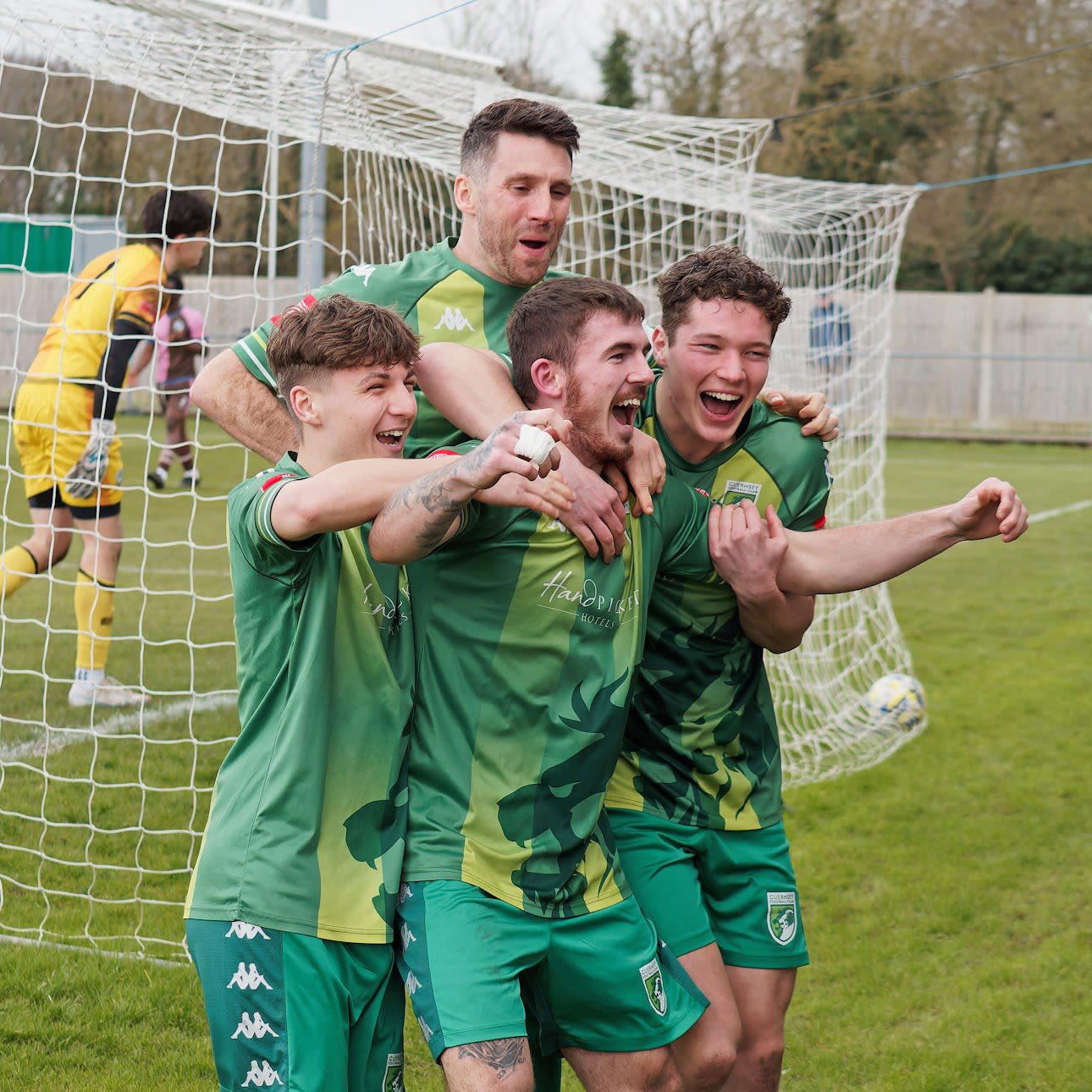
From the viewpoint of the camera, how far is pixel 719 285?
2779 millimetres

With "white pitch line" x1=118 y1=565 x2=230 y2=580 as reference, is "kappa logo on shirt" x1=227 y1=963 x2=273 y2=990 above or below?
below

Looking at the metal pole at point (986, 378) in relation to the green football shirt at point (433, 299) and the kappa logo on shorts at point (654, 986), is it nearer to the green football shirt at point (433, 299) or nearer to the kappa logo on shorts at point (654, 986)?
the green football shirt at point (433, 299)

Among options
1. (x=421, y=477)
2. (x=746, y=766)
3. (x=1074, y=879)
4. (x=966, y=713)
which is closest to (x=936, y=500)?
(x=966, y=713)

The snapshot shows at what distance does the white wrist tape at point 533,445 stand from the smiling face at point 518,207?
1.18 metres


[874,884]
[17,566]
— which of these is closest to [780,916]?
[874,884]

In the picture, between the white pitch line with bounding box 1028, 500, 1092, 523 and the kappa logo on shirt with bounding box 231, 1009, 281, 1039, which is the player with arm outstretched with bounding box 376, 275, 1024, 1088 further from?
the white pitch line with bounding box 1028, 500, 1092, 523

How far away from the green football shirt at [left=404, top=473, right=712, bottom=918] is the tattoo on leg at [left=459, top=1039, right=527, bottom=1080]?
0.80ft

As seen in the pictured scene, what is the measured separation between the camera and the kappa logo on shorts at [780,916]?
117 inches

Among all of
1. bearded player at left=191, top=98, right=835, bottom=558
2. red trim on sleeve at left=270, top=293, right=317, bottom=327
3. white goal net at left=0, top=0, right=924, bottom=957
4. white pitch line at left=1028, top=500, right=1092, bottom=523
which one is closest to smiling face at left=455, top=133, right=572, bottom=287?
bearded player at left=191, top=98, right=835, bottom=558

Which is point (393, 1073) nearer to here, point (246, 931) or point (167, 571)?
point (246, 931)

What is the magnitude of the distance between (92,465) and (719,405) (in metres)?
4.15

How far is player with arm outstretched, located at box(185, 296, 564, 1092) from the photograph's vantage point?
223cm

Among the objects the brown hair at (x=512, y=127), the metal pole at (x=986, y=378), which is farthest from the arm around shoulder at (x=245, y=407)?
the metal pole at (x=986, y=378)

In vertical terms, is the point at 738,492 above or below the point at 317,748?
above
